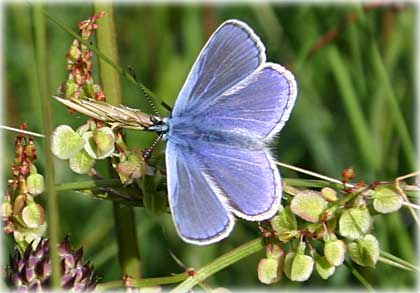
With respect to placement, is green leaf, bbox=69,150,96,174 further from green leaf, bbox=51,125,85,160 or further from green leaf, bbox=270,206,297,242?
green leaf, bbox=270,206,297,242

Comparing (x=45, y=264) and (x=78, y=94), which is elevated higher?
(x=78, y=94)

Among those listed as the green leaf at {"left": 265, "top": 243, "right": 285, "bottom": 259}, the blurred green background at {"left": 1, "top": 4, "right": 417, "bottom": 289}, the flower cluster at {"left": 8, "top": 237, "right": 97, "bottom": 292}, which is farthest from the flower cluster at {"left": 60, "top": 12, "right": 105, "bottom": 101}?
the blurred green background at {"left": 1, "top": 4, "right": 417, "bottom": 289}

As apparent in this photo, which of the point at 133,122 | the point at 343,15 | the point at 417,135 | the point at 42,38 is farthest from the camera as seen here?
the point at 343,15

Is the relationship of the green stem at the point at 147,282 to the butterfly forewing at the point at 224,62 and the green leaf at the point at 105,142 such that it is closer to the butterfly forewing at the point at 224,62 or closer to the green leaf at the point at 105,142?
the green leaf at the point at 105,142

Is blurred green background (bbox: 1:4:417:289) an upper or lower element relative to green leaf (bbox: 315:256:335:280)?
upper

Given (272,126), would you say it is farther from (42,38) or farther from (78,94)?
(42,38)

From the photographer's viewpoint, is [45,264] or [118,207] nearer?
[45,264]

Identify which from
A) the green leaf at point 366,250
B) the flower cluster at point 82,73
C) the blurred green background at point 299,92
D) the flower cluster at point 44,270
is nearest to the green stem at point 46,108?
the flower cluster at point 44,270

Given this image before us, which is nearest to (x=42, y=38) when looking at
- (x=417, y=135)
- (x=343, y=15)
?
(x=417, y=135)
